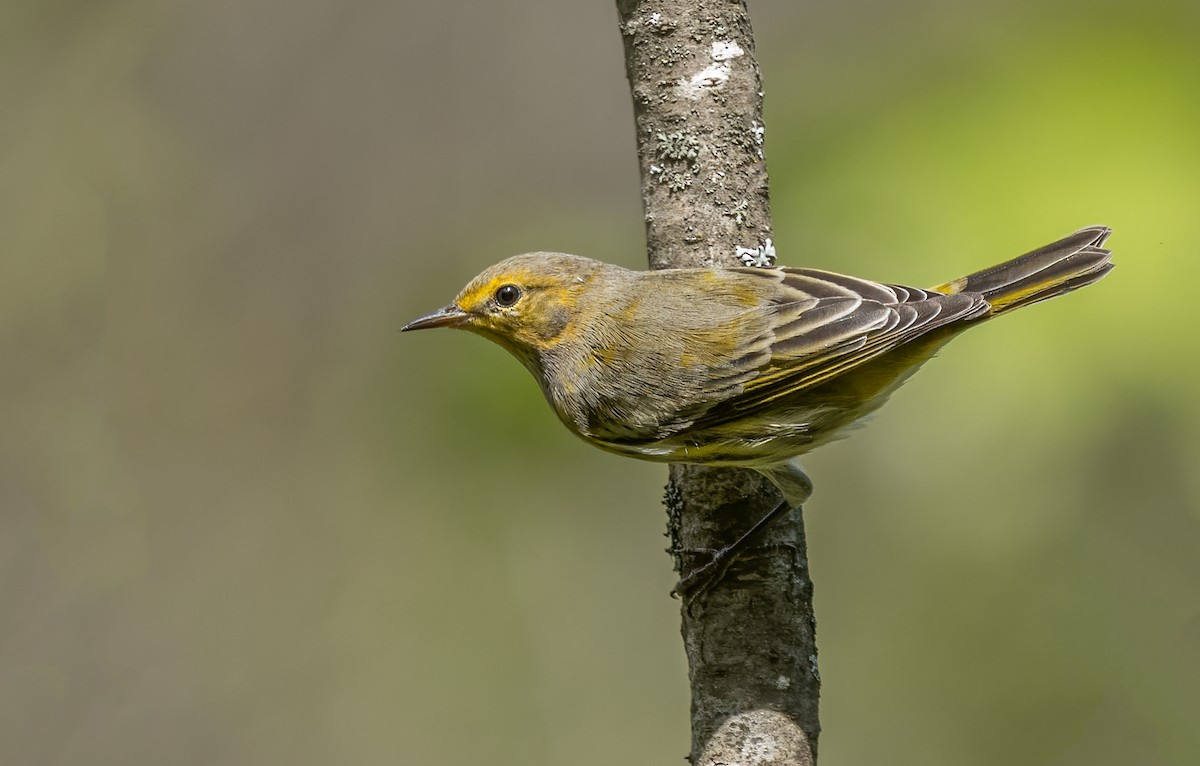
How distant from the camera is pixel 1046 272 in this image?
12.4ft

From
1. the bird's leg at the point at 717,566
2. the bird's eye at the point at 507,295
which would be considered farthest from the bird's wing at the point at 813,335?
the bird's eye at the point at 507,295

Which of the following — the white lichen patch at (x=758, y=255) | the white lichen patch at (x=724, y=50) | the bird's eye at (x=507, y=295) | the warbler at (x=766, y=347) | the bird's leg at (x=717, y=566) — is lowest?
the bird's leg at (x=717, y=566)

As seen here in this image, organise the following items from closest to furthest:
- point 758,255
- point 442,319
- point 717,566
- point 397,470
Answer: point 717,566 < point 758,255 < point 442,319 < point 397,470

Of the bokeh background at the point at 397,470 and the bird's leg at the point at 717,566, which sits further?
the bokeh background at the point at 397,470

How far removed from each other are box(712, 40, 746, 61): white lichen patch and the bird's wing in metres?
0.71

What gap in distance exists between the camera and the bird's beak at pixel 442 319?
4.05m

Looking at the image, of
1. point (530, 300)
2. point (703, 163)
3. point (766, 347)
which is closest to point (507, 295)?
point (530, 300)

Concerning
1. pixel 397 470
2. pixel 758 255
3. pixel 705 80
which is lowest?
pixel 397 470

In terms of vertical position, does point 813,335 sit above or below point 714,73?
below

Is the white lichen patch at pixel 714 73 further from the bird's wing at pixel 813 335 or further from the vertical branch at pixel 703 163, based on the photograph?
the bird's wing at pixel 813 335

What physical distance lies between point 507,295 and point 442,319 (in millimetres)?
245

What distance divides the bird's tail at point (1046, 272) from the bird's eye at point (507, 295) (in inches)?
60.1

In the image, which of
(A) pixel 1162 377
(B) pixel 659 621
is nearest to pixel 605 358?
(A) pixel 1162 377

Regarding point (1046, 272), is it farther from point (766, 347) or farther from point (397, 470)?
point (397, 470)
